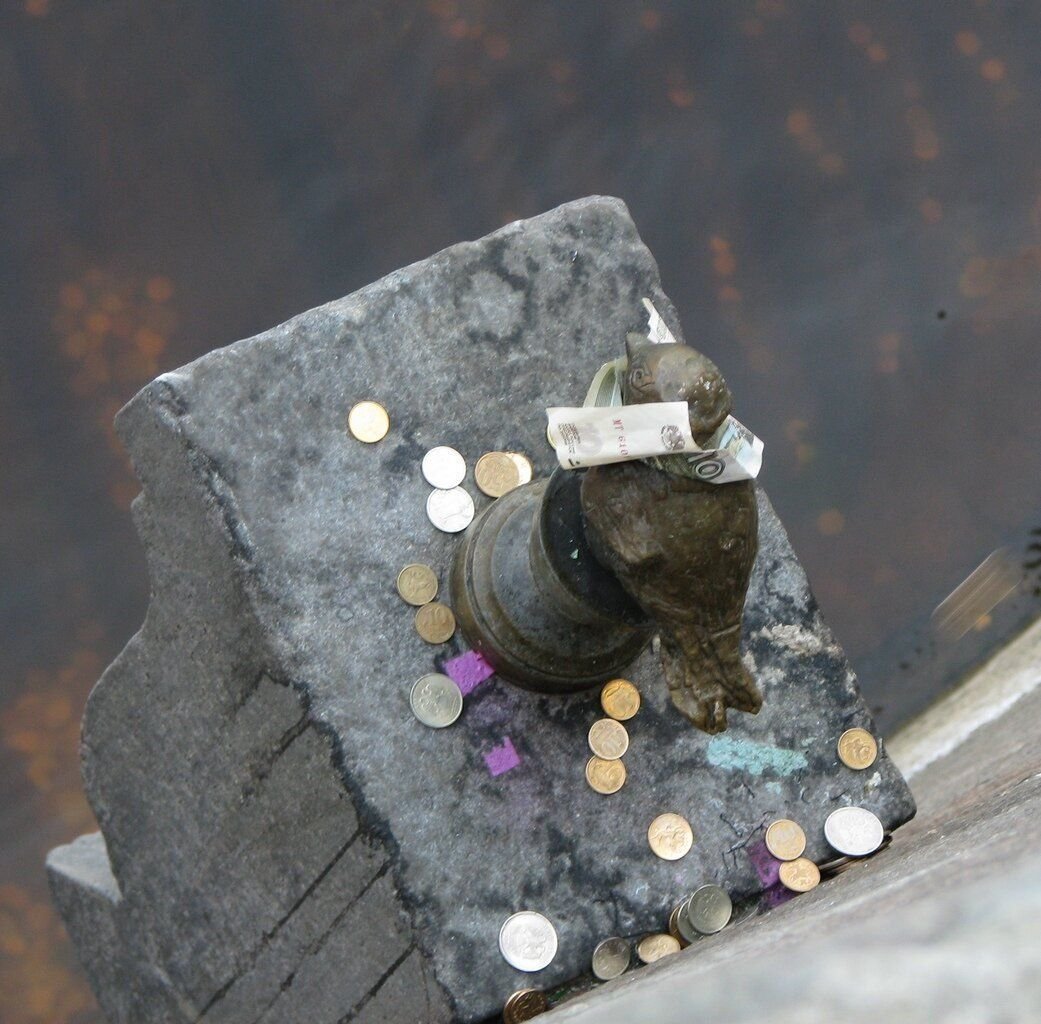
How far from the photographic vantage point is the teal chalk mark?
2.08 metres

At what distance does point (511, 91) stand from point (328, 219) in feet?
2.05

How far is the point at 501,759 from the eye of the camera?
6.44ft

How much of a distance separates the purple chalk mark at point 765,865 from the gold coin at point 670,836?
0.10 metres

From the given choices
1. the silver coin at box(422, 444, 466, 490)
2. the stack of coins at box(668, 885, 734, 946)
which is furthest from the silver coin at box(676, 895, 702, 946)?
the silver coin at box(422, 444, 466, 490)

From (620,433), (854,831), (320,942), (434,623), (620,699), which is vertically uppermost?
(620,433)

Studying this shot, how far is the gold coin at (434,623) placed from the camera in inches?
77.9

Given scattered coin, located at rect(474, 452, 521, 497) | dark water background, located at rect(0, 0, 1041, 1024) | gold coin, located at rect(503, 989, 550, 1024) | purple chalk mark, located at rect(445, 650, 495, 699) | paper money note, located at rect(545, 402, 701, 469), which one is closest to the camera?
paper money note, located at rect(545, 402, 701, 469)

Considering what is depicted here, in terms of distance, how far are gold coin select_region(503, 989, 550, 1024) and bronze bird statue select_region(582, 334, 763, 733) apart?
504 millimetres

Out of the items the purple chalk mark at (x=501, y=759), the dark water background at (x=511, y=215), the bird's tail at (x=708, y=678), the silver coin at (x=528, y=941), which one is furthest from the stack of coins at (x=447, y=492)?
the dark water background at (x=511, y=215)

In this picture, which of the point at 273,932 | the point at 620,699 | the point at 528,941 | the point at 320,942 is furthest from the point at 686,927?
the point at 273,932

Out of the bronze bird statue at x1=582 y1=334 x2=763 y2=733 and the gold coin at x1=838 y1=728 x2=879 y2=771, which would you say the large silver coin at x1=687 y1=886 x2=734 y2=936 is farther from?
the bronze bird statue at x1=582 y1=334 x2=763 y2=733

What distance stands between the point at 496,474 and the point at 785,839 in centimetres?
72

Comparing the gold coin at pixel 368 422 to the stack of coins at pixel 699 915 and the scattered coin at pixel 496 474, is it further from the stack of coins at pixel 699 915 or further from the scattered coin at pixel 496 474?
the stack of coins at pixel 699 915

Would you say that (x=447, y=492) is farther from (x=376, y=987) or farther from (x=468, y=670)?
(x=376, y=987)
